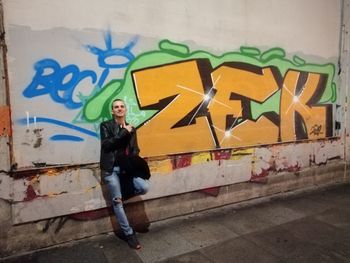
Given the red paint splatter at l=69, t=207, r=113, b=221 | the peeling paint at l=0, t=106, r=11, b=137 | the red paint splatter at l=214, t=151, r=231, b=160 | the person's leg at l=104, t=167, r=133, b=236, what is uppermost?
the peeling paint at l=0, t=106, r=11, b=137

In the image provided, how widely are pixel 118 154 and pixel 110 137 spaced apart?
0.81 feet

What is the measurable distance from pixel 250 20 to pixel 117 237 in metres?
4.29

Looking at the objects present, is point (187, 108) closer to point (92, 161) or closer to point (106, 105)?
point (106, 105)

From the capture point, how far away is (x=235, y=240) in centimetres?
451

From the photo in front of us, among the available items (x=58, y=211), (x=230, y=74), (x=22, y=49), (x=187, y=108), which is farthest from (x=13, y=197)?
(x=230, y=74)

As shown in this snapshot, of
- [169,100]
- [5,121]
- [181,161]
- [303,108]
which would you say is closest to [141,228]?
[181,161]

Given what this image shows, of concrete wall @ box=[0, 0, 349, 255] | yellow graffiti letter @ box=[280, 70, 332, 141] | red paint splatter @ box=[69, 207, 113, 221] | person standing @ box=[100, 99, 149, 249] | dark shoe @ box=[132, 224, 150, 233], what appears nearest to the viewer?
concrete wall @ box=[0, 0, 349, 255]

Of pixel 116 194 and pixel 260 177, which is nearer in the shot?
pixel 116 194

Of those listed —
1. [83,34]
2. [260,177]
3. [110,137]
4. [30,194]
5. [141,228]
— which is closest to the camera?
[30,194]

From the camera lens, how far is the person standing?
405 centimetres

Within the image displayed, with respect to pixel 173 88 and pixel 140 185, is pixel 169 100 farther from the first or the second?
pixel 140 185

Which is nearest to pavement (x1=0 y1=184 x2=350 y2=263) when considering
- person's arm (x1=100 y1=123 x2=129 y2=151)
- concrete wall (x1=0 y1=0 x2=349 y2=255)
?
concrete wall (x1=0 y1=0 x2=349 y2=255)

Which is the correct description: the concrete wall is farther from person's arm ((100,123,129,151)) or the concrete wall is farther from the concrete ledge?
person's arm ((100,123,129,151))

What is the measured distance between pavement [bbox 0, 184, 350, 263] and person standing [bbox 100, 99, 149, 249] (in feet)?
1.28
